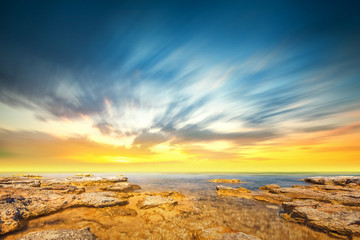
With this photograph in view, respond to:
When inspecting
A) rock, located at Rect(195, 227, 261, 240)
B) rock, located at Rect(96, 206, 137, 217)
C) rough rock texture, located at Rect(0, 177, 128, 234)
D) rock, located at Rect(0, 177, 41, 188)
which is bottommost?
rock, located at Rect(0, 177, 41, 188)

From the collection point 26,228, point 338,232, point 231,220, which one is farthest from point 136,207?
point 338,232

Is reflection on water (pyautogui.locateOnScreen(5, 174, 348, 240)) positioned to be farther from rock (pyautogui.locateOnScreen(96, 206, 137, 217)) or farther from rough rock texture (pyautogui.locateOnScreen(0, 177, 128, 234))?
rough rock texture (pyautogui.locateOnScreen(0, 177, 128, 234))

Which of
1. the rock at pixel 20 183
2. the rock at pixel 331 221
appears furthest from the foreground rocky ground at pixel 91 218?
the rock at pixel 20 183

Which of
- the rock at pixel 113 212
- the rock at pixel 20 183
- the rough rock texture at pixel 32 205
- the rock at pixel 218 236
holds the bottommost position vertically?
the rock at pixel 20 183

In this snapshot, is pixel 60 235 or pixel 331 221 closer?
pixel 60 235

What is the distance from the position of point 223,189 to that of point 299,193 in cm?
1094

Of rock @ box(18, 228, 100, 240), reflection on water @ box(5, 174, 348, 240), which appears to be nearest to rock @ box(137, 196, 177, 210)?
reflection on water @ box(5, 174, 348, 240)

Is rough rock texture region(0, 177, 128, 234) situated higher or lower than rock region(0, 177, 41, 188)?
higher

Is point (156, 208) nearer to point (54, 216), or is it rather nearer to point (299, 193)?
point (54, 216)

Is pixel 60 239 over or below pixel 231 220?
over

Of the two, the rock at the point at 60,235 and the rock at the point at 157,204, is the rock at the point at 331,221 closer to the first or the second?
the rock at the point at 157,204

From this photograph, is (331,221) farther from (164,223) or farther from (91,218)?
(91,218)

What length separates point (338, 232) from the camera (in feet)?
29.1

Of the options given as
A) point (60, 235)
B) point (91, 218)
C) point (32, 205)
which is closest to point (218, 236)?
point (60, 235)
